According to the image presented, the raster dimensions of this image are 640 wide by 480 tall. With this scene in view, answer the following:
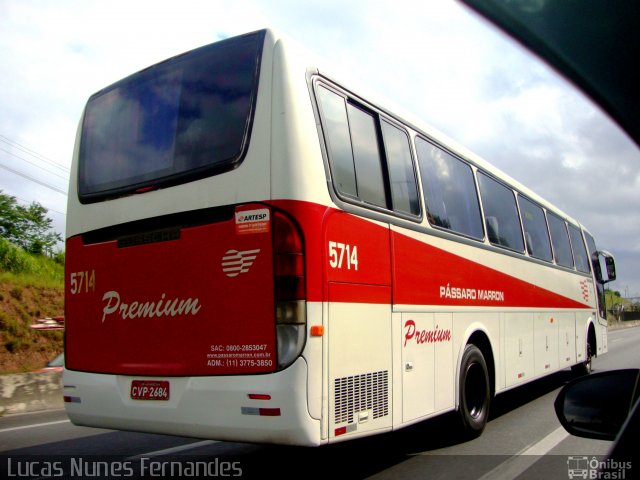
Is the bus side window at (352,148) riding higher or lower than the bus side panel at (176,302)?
higher

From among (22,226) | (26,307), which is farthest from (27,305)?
(22,226)

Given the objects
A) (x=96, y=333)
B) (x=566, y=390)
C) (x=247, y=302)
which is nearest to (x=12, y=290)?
(x=96, y=333)

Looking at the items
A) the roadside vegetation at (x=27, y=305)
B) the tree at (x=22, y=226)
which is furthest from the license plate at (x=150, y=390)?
the tree at (x=22, y=226)

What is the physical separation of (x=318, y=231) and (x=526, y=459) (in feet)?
10.7

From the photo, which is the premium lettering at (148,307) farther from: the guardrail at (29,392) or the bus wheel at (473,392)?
the guardrail at (29,392)

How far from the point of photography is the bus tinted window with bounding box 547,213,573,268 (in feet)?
36.3

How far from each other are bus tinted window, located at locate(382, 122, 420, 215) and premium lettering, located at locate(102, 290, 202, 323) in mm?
2099

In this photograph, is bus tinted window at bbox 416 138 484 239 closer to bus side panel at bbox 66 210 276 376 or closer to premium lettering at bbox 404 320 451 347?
premium lettering at bbox 404 320 451 347

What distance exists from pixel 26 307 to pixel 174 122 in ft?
67.4

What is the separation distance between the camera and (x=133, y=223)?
498 centimetres

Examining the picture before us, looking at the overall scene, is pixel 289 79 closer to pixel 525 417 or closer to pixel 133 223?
pixel 133 223

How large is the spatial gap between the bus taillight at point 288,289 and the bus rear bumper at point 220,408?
0.45 feet

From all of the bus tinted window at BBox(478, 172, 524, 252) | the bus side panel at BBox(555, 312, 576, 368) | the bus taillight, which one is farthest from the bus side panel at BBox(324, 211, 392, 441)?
the bus side panel at BBox(555, 312, 576, 368)

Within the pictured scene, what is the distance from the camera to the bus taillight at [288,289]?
402cm
